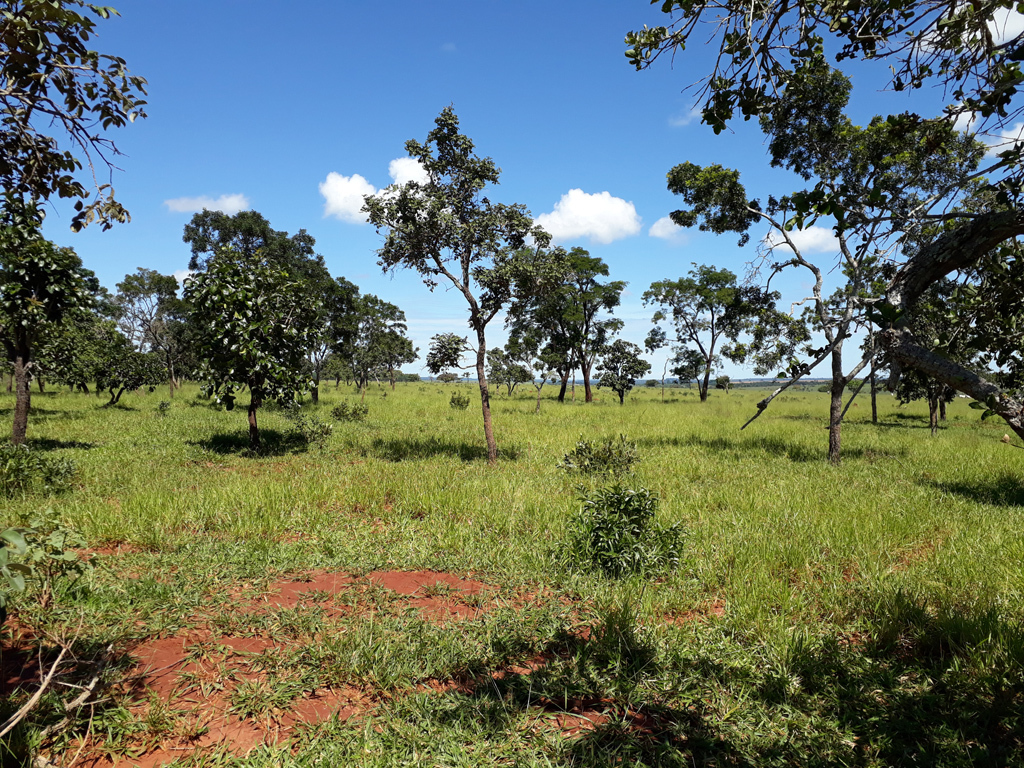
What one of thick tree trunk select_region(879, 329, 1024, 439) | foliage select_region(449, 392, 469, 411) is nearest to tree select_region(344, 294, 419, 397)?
foliage select_region(449, 392, 469, 411)

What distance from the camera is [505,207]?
11.6 metres

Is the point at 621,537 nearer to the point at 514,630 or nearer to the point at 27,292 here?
the point at 514,630

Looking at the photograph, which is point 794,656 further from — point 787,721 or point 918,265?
point 918,265

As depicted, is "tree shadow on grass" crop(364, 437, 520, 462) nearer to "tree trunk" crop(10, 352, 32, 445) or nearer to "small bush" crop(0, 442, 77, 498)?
"small bush" crop(0, 442, 77, 498)

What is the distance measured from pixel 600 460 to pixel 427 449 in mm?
5196

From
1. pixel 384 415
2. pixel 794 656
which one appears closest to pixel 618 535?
pixel 794 656

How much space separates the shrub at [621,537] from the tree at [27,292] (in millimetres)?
11903

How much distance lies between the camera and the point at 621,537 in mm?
5934

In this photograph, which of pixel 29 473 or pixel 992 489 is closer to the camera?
pixel 29 473

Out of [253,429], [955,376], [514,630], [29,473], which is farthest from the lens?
[253,429]

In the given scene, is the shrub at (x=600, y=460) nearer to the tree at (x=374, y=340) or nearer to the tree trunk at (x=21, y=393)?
the tree trunk at (x=21, y=393)

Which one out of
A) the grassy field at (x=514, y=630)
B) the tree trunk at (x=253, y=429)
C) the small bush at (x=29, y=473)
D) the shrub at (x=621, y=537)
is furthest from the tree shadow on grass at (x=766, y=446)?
the small bush at (x=29, y=473)

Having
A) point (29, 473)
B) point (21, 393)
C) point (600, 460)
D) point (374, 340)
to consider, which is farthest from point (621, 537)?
point (374, 340)

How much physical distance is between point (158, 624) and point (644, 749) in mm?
4145
